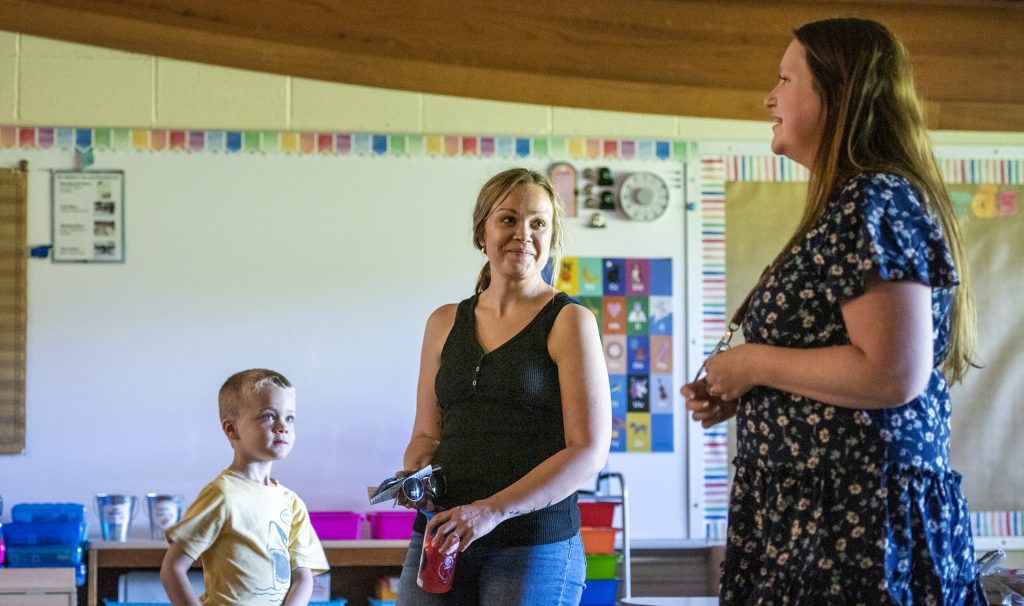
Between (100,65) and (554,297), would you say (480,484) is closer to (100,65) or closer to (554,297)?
Answer: (554,297)

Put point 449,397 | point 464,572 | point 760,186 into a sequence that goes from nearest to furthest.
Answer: point 464,572
point 449,397
point 760,186

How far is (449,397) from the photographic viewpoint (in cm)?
193

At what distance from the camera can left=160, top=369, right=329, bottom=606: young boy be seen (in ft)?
7.51

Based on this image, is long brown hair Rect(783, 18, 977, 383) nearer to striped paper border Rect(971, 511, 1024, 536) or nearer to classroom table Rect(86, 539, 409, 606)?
classroom table Rect(86, 539, 409, 606)

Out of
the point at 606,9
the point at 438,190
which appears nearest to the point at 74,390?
the point at 438,190

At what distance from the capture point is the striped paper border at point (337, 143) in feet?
14.0

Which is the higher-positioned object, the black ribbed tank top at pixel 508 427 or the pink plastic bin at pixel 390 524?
the black ribbed tank top at pixel 508 427

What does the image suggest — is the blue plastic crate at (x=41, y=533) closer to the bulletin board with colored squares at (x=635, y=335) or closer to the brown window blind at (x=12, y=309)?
the brown window blind at (x=12, y=309)

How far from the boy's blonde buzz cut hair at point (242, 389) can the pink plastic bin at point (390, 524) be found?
1.57 m

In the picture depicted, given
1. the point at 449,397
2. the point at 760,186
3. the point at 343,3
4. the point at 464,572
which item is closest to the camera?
the point at 464,572

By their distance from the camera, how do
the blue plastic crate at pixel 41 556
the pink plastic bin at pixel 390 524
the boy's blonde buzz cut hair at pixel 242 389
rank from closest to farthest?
the boy's blonde buzz cut hair at pixel 242 389, the blue plastic crate at pixel 41 556, the pink plastic bin at pixel 390 524

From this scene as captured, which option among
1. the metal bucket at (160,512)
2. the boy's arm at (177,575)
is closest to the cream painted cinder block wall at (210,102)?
the metal bucket at (160,512)

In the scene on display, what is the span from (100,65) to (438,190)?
4.48 ft

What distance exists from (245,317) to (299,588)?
2.07 m
